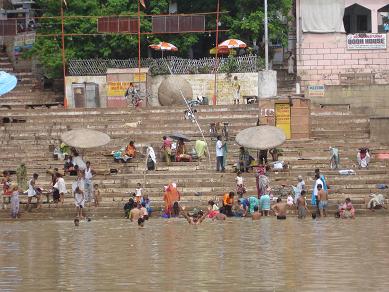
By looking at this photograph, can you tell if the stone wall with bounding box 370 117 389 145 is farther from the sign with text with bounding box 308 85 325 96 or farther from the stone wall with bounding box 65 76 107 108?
the stone wall with bounding box 65 76 107 108

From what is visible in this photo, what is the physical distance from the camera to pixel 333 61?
46.0 m

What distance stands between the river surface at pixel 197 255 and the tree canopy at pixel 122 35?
13920mm

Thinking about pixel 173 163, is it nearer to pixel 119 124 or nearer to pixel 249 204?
pixel 119 124

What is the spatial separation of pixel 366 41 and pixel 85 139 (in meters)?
13.6

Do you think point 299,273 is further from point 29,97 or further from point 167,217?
point 29,97

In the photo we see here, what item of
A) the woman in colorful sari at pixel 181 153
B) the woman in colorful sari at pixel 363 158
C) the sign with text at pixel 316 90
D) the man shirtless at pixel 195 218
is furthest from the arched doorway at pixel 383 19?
the man shirtless at pixel 195 218

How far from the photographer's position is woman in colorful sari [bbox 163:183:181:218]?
Result: 3194cm

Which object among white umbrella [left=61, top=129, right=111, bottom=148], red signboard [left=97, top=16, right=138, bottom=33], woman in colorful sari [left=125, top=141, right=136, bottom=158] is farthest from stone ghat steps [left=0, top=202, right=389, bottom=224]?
red signboard [left=97, top=16, right=138, bottom=33]

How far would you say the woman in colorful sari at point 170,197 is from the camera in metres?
31.9

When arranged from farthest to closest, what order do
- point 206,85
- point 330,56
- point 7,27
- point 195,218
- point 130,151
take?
point 330,56
point 7,27
point 206,85
point 130,151
point 195,218

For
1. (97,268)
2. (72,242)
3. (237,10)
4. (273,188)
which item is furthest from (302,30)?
(97,268)

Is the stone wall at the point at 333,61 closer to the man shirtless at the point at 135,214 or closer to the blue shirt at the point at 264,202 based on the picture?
the blue shirt at the point at 264,202

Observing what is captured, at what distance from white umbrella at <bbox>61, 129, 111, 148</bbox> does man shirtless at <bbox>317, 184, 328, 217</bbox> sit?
6.13m

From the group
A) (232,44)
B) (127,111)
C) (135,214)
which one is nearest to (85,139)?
(135,214)
